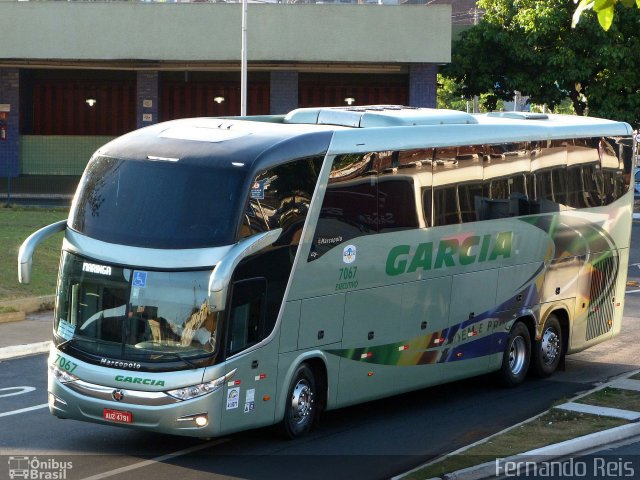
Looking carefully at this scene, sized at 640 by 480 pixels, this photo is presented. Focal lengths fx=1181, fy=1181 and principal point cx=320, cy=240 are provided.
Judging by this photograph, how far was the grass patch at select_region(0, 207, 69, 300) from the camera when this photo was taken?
2253cm

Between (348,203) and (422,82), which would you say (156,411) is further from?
(422,82)

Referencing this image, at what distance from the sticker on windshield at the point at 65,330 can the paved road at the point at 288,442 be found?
3.91 ft

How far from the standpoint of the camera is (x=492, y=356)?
16375 mm

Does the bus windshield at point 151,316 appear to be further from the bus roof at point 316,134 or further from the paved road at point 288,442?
the bus roof at point 316,134

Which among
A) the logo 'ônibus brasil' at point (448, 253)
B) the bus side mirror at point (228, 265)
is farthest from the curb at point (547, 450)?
the bus side mirror at point (228, 265)

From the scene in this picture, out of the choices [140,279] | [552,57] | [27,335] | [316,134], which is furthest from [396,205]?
[552,57]

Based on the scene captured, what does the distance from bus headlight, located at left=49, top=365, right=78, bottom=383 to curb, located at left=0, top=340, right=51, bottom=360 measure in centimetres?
572

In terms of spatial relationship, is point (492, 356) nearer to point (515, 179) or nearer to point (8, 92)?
point (515, 179)

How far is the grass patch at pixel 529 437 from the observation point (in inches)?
458

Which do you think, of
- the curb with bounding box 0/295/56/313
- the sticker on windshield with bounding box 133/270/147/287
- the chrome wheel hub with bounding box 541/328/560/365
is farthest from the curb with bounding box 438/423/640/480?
the curb with bounding box 0/295/56/313

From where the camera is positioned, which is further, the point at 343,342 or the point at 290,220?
the point at 343,342

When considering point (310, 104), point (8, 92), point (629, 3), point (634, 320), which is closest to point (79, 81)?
point (8, 92)

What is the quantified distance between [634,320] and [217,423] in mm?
12607

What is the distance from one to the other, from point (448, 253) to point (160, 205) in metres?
4.58
